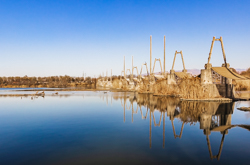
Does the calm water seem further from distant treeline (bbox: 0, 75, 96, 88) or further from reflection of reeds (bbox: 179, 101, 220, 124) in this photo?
distant treeline (bbox: 0, 75, 96, 88)

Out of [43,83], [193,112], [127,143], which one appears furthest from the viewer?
[43,83]

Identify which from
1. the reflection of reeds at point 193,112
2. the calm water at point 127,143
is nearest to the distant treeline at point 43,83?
the reflection of reeds at point 193,112

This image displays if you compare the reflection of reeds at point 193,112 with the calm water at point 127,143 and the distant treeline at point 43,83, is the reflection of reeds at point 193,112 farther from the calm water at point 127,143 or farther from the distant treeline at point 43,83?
the distant treeline at point 43,83

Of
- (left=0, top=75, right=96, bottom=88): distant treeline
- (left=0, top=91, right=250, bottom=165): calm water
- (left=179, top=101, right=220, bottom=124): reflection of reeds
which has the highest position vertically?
(left=0, top=75, right=96, bottom=88): distant treeline

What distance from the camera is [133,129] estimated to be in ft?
28.6

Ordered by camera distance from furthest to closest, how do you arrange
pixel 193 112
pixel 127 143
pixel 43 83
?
pixel 43 83, pixel 193 112, pixel 127 143

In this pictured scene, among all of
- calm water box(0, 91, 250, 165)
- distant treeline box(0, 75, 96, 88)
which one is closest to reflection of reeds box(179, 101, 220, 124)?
calm water box(0, 91, 250, 165)

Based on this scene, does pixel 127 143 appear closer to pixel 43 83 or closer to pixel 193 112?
pixel 193 112

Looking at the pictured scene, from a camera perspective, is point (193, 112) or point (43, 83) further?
point (43, 83)

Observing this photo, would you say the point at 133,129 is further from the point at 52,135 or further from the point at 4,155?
the point at 4,155

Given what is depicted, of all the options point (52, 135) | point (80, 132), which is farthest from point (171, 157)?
point (52, 135)

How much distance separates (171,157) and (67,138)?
3737mm

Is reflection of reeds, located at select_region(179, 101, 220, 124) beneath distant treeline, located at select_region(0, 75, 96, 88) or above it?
beneath

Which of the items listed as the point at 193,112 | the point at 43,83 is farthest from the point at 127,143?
the point at 43,83
